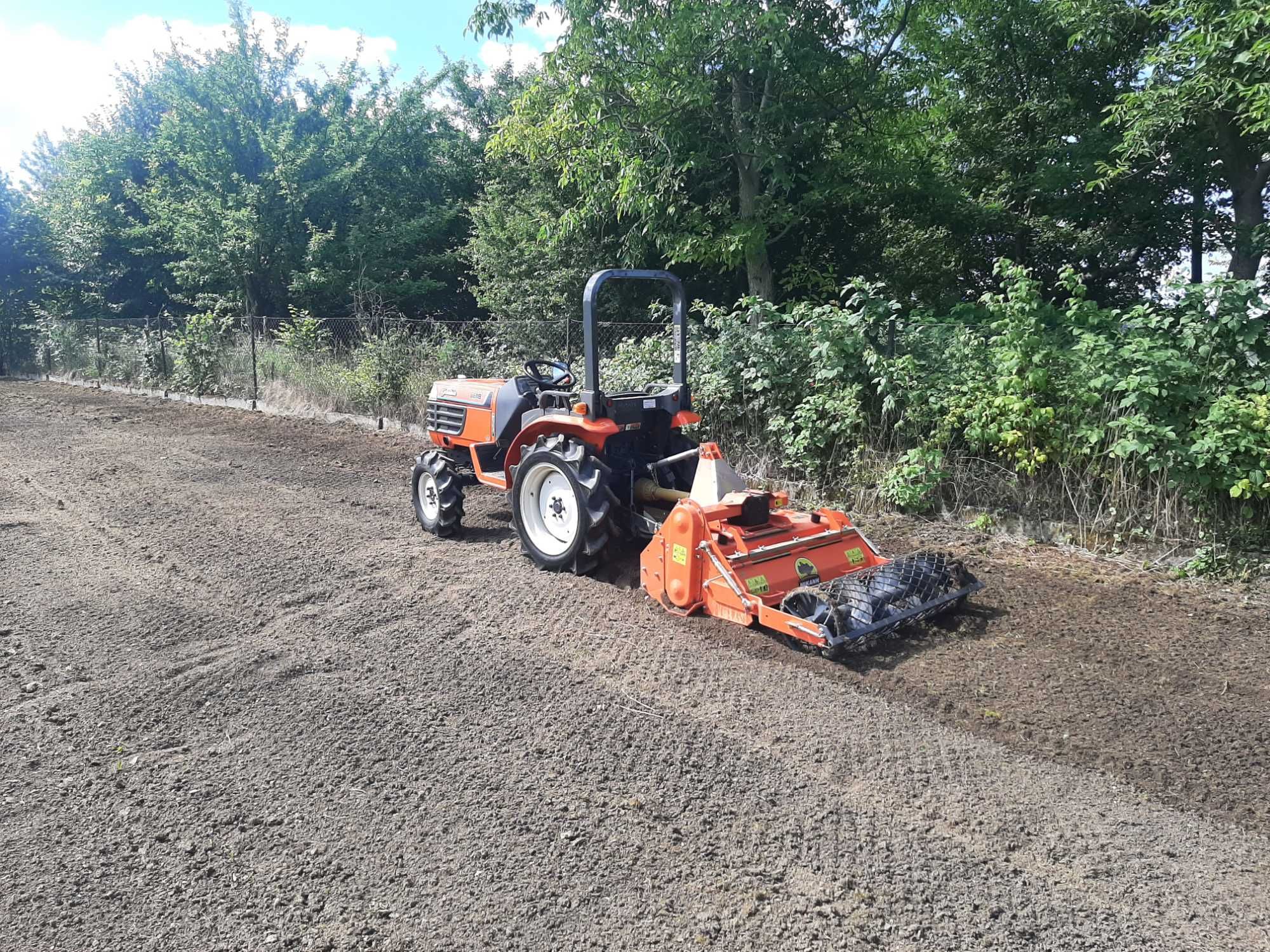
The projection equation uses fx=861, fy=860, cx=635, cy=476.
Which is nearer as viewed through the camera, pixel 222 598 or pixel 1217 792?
pixel 1217 792

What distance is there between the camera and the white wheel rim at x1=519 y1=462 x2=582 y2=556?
5.47 m

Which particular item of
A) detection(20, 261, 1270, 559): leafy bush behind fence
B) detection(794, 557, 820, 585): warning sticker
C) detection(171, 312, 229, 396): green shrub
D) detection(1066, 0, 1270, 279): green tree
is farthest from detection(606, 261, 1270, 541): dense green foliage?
detection(171, 312, 229, 396): green shrub

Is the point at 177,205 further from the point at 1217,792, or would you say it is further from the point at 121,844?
the point at 1217,792

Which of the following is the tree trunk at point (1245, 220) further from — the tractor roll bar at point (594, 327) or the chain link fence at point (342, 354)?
the tractor roll bar at point (594, 327)

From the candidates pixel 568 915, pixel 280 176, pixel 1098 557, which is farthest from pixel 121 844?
pixel 280 176

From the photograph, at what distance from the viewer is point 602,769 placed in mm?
3207

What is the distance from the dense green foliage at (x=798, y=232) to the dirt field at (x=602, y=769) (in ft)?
4.11

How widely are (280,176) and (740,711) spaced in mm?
18005

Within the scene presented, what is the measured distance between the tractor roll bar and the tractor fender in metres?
0.12

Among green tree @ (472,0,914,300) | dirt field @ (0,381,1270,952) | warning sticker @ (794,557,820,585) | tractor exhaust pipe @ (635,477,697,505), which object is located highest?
green tree @ (472,0,914,300)

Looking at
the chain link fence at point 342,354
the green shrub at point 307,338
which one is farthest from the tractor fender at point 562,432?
the green shrub at point 307,338

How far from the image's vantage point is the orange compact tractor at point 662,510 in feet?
14.0

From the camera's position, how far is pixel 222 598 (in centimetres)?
509

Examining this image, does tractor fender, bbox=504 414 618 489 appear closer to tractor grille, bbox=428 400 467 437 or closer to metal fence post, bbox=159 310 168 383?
tractor grille, bbox=428 400 467 437
